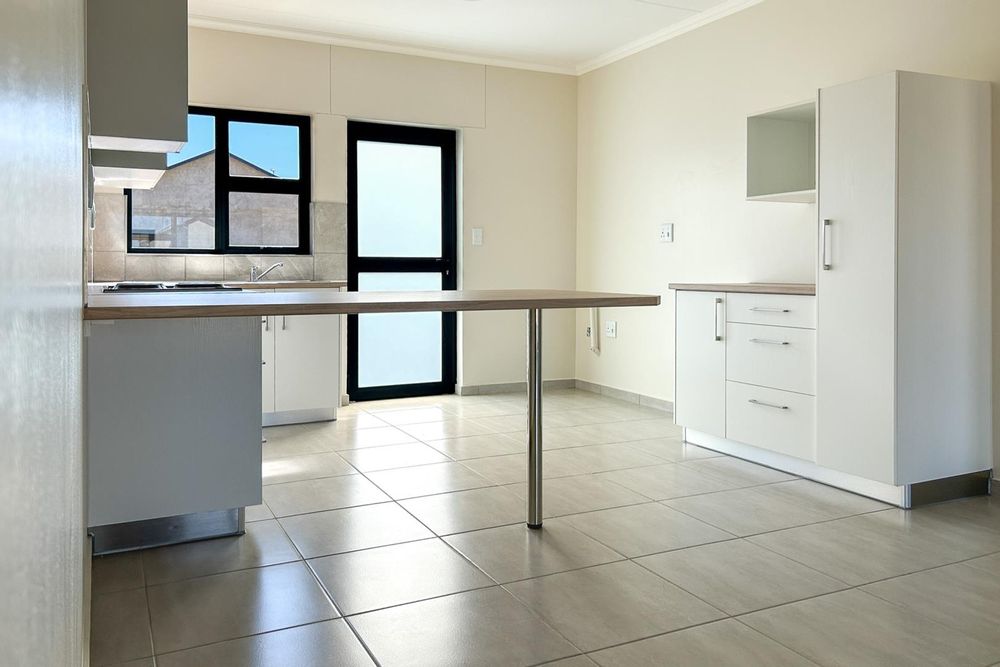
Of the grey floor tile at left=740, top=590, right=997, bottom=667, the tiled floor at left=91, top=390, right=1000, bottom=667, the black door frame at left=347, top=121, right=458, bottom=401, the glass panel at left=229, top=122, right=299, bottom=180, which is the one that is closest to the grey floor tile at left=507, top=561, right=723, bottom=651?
the tiled floor at left=91, top=390, right=1000, bottom=667

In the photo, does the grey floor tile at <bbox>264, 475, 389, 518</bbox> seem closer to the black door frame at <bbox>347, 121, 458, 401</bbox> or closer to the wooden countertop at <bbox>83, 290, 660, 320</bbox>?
the wooden countertop at <bbox>83, 290, 660, 320</bbox>

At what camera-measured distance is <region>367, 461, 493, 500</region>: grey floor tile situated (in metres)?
3.31

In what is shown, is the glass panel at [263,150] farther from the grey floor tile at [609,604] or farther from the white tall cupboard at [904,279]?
the grey floor tile at [609,604]

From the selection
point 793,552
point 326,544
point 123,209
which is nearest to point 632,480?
point 793,552

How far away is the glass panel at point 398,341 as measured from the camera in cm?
559

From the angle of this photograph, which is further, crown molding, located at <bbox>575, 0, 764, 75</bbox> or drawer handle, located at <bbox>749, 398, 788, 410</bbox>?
crown molding, located at <bbox>575, 0, 764, 75</bbox>

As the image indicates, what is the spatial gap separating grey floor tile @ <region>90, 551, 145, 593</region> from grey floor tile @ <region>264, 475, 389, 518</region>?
577mm

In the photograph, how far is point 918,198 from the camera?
304 centimetres

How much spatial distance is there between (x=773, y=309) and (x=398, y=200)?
2.95 m

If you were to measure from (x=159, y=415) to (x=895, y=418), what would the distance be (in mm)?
2600

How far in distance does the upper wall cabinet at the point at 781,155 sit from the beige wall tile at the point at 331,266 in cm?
264

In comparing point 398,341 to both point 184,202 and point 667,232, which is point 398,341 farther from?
point 667,232

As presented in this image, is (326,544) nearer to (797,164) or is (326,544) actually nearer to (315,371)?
(315,371)

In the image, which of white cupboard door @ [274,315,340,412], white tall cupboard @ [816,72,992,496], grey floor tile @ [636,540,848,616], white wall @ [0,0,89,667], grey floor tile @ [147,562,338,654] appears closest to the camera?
white wall @ [0,0,89,667]
